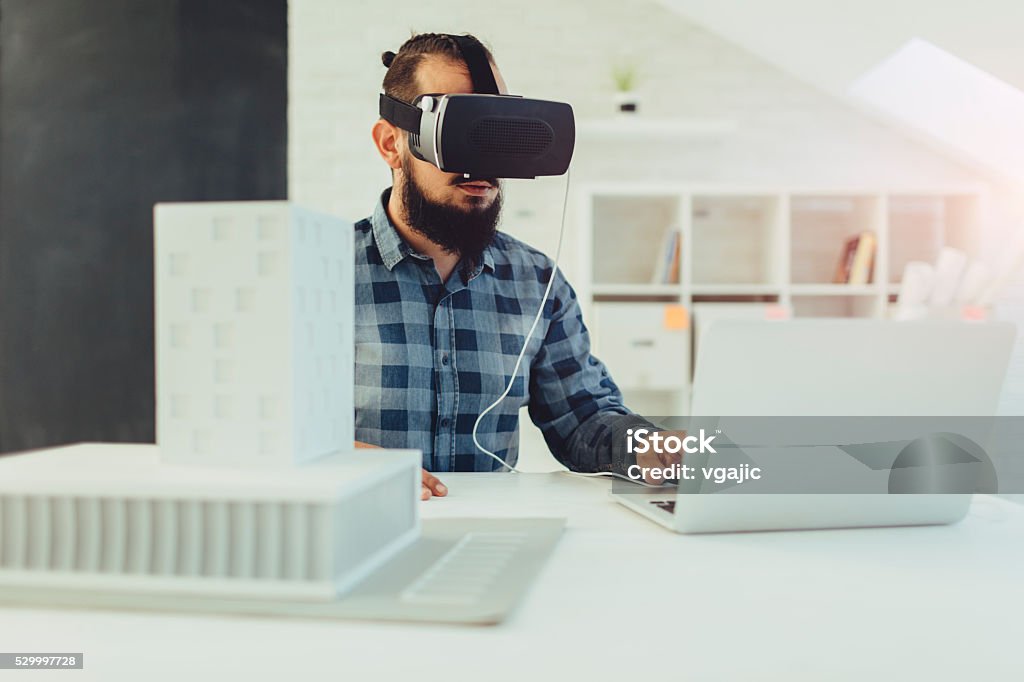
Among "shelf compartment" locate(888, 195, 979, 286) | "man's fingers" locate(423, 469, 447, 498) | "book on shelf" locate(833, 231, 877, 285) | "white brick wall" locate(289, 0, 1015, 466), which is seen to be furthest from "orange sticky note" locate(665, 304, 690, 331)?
"man's fingers" locate(423, 469, 447, 498)

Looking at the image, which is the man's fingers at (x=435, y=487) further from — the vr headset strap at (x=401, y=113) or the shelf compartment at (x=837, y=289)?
the shelf compartment at (x=837, y=289)

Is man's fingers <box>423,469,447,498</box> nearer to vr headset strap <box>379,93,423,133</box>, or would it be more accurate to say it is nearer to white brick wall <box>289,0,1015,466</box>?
vr headset strap <box>379,93,423,133</box>

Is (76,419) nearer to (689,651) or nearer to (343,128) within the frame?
(343,128)

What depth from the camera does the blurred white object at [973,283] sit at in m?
3.40

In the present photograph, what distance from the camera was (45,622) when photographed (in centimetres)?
59

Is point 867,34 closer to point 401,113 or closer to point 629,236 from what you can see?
point 629,236

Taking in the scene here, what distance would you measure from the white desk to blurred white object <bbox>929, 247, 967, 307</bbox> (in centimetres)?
295

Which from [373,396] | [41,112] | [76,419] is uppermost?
[41,112]

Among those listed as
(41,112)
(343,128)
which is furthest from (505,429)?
(343,128)

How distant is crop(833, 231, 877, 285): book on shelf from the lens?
146 inches

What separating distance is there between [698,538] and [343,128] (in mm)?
3520

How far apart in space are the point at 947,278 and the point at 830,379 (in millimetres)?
3026

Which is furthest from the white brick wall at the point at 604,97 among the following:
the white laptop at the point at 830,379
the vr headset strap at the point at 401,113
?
the white laptop at the point at 830,379

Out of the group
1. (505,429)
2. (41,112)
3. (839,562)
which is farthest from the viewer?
(41,112)
